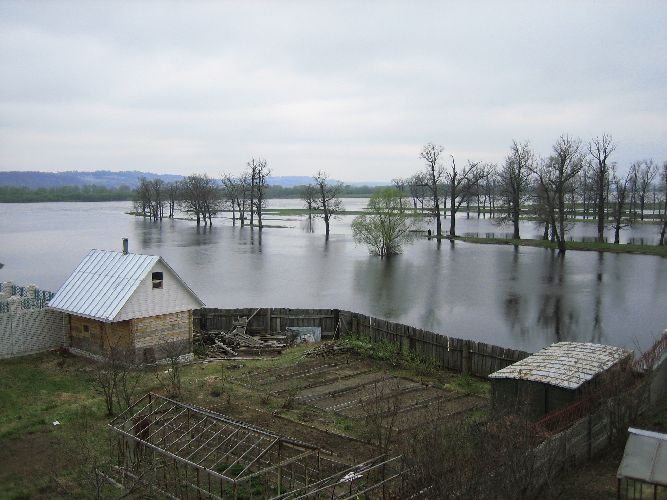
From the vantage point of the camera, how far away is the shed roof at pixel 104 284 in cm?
2141

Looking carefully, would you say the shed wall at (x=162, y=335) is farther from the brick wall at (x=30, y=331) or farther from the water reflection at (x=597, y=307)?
the water reflection at (x=597, y=307)

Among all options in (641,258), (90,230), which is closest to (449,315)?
(641,258)

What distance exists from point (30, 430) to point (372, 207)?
45872 mm

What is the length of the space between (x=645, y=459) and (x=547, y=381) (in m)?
4.12

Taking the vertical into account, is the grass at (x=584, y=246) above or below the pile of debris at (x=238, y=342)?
above

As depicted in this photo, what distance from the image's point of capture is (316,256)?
5766 centimetres

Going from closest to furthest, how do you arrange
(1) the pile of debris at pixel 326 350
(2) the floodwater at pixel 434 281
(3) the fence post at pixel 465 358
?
(3) the fence post at pixel 465 358 < (1) the pile of debris at pixel 326 350 < (2) the floodwater at pixel 434 281

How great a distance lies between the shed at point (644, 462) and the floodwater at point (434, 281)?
15.5 metres

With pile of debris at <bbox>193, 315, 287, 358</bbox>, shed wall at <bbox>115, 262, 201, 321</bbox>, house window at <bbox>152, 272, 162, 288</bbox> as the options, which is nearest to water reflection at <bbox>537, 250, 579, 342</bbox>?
pile of debris at <bbox>193, 315, 287, 358</bbox>

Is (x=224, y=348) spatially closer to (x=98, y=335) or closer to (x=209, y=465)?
(x=98, y=335)

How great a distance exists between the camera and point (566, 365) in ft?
49.4

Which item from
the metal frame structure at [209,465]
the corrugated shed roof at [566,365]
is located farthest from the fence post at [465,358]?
the metal frame structure at [209,465]

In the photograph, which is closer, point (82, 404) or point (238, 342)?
point (82, 404)

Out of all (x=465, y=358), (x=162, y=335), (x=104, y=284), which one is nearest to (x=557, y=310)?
(x=465, y=358)
